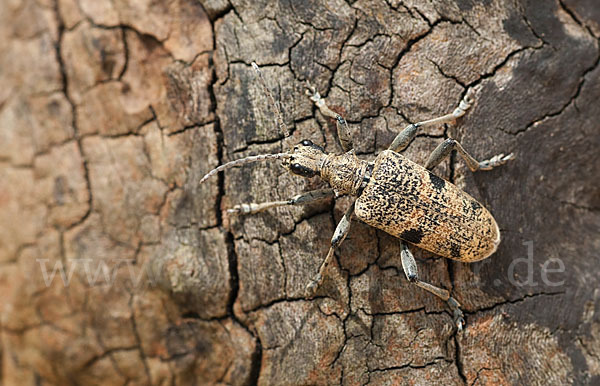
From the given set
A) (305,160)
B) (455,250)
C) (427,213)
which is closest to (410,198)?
(427,213)

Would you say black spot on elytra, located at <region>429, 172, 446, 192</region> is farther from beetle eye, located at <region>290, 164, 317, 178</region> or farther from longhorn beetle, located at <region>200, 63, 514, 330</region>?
beetle eye, located at <region>290, 164, 317, 178</region>

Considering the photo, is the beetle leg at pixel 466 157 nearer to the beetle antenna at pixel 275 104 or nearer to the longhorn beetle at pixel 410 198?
the longhorn beetle at pixel 410 198

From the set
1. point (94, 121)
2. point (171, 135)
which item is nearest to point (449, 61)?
Result: point (171, 135)

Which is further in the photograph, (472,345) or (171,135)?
(171,135)

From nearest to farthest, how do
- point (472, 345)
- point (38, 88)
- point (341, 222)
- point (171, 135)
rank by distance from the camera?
1. point (472, 345)
2. point (341, 222)
3. point (171, 135)
4. point (38, 88)

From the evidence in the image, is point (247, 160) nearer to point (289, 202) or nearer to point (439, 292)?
point (289, 202)

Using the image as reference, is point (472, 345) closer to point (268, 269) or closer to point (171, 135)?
point (268, 269)

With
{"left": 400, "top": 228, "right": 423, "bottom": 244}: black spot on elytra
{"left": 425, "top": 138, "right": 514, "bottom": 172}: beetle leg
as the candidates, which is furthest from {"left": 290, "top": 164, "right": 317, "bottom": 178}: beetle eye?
{"left": 425, "top": 138, "right": 514, "bottom": 172}: beetle leg
